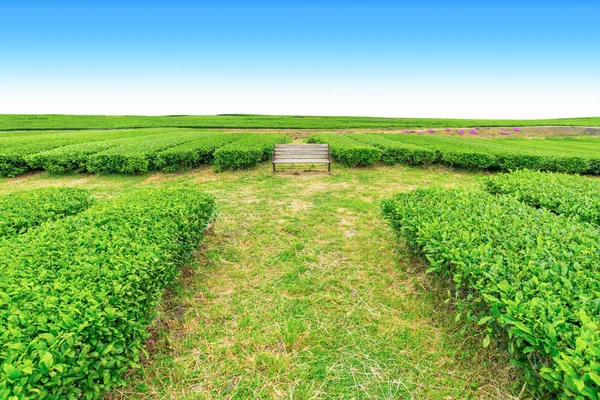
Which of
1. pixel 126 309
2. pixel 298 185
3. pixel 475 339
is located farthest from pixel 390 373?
pixel 298 185

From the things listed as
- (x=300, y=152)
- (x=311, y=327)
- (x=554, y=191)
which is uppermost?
(x=300, y=152)

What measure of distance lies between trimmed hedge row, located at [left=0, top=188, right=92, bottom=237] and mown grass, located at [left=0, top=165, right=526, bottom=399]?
208 centimetres

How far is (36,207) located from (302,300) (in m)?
4.03

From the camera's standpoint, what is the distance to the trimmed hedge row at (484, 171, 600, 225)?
3969mm

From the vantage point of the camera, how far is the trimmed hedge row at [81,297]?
156 cm

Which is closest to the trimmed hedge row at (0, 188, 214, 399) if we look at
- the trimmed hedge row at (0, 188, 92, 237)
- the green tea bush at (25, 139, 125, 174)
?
the trimmed hedge row at (0, 188, 92, 237)

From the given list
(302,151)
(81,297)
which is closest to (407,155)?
(302,151)

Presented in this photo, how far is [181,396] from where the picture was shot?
219cm

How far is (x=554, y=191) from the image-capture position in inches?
183

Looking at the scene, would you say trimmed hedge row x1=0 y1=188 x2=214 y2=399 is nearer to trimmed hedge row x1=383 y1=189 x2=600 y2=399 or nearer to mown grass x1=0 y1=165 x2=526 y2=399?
mown grass x1=0 y1=165 x2=526 y2=399

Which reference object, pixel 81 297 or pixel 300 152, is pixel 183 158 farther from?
pixel 81 297

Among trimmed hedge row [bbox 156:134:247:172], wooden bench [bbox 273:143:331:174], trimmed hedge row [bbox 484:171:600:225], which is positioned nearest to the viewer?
trimmed hedge row [bbox 484:171:600:225]

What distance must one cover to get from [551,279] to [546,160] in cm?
1087

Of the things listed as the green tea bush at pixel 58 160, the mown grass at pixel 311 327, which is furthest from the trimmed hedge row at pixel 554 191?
the green tea bush at pixel 58 160
